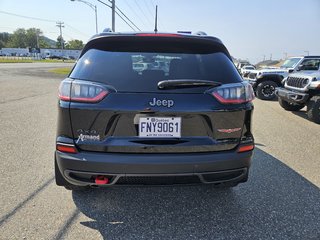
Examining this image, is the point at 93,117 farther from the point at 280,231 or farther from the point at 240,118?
the point at 280,231

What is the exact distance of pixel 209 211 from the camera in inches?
120

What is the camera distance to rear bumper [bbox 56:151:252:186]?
241 centimetres

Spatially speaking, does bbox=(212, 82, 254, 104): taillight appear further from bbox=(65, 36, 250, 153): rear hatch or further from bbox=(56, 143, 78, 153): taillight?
bbox=(56, 143, 78, 153): taillight

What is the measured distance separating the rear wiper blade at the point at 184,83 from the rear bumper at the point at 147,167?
583 mm

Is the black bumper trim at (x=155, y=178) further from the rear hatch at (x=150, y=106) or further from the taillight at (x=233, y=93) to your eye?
the taillight at (x=233, y=93)

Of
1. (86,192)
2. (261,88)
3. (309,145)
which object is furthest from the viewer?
(261,88)

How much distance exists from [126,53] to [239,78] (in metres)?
1.07

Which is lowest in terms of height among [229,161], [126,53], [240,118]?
[229,161]

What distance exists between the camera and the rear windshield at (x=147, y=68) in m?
2.48

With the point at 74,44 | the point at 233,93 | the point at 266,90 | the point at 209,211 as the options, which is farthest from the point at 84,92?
the point at 74,44

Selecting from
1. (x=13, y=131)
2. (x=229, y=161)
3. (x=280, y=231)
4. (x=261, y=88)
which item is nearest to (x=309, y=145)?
(x=280, y=231)

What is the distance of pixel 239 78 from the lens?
271cm

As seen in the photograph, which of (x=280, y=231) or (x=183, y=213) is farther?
(x=183, y=213)

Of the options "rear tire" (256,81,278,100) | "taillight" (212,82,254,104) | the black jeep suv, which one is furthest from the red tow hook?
"rear tire" (256,81,278,100)
